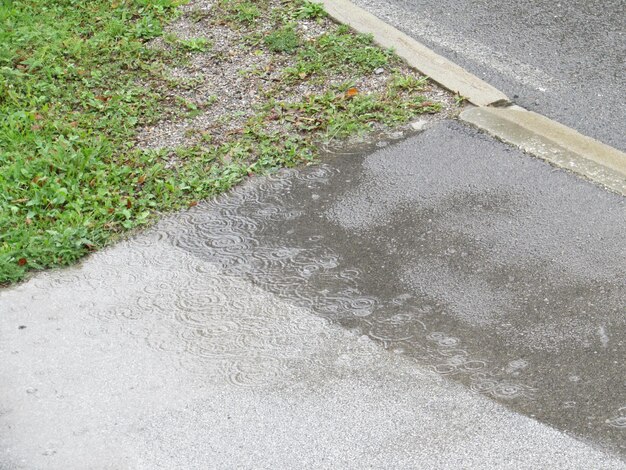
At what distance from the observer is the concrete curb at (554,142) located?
17.9ft

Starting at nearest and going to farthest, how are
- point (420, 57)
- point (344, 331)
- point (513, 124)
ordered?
point (344, 331), point (513, 124), point (420, 57)

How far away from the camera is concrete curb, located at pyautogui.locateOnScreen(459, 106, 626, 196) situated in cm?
545

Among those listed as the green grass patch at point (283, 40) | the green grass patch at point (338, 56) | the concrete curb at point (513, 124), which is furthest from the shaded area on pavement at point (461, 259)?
the green grass patch at point (283, 40)

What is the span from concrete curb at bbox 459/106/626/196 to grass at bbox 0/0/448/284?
0.44m

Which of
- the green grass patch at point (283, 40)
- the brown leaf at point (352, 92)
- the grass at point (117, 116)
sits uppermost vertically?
the green grass patch at point (283, 40)

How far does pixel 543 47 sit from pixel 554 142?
1584mm

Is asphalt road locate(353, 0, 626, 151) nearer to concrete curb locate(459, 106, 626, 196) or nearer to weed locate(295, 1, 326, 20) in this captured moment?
concrete curb locate(459, 106, 626, 196)

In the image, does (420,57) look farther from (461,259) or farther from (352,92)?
(461,259)

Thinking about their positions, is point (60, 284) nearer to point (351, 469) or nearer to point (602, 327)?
point (351, 469)

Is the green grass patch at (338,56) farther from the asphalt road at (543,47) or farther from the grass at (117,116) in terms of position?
the asphalt road at (543,47)

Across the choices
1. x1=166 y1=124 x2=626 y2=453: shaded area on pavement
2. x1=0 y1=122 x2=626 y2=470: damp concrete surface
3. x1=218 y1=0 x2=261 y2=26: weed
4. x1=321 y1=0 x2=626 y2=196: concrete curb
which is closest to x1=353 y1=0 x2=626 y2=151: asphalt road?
x1=321 y1=0 x2=626 y2=196: concrete curb

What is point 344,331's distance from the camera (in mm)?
4391

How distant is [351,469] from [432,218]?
6.32ft

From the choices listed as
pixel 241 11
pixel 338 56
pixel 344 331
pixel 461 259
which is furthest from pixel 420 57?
pixel 344 331
